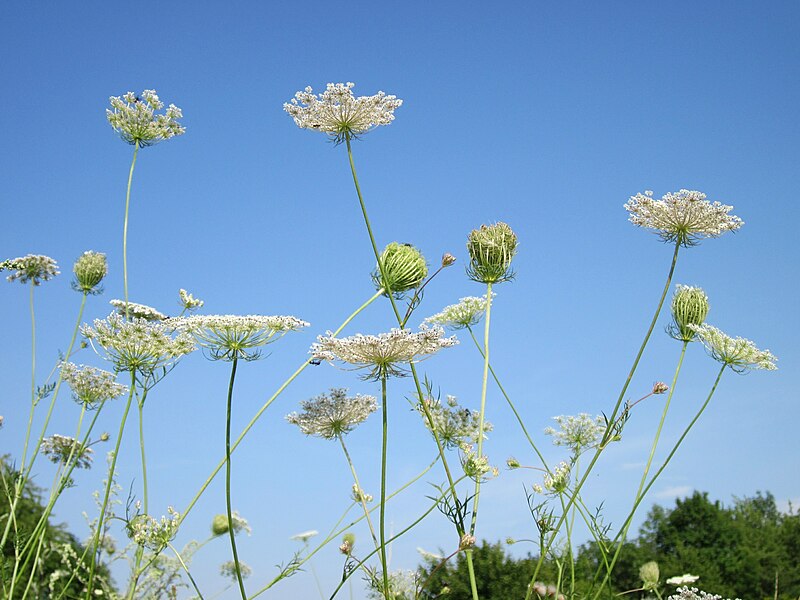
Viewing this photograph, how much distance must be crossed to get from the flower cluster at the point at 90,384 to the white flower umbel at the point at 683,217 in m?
4.89

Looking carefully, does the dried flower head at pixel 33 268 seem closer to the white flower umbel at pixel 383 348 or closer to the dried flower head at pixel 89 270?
the dried flower head at pixel 89 270

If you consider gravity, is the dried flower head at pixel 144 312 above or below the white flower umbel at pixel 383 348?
above

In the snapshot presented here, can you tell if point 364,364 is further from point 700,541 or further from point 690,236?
point 700,541

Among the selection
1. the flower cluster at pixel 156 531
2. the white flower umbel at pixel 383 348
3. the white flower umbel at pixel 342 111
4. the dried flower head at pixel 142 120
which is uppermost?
the dried flower head at pixel 142 120

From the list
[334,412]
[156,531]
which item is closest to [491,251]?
[334,412]

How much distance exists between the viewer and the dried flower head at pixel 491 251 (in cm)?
628

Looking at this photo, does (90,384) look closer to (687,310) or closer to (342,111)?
(342,111)

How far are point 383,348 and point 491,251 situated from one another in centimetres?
192

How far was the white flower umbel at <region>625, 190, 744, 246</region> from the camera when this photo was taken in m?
6.21

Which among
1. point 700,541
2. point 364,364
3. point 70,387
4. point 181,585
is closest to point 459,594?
point 181,585

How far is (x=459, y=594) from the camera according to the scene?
76.3ft

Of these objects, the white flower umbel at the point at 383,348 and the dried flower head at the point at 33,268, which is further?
the dried flower head at the point at 33,268

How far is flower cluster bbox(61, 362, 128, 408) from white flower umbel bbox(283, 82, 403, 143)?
2986 mm

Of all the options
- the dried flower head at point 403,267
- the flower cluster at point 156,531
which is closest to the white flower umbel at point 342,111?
the dried flower head at point 403,267
